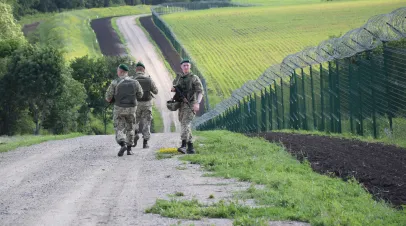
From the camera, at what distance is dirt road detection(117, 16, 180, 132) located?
8256 centimetres

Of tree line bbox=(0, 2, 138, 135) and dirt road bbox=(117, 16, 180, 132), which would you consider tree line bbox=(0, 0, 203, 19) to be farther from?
tree line bbox=(0, 2, 138, 135)

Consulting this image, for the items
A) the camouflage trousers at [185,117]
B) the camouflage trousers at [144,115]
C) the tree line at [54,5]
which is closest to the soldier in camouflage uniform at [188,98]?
the camouflage trousers at [185,117]

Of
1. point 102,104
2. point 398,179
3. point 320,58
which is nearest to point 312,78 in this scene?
point 320,58

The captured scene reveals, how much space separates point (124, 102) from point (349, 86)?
5883 millimetres

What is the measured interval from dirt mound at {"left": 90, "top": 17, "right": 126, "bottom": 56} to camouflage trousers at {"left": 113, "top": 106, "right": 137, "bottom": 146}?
3242 inches

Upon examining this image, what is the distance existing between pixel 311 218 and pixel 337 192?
2012 mm

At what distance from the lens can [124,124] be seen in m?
21.2

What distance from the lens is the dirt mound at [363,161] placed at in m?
12.9

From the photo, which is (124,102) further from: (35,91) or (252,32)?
(252,32)

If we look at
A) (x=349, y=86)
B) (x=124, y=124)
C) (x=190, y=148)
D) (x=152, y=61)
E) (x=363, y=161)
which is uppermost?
(x=152, y=61)

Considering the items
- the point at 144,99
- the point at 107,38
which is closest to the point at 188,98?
the point at 144,99

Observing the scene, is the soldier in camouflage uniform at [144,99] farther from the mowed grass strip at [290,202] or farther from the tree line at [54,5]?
the tree line at [54,5]

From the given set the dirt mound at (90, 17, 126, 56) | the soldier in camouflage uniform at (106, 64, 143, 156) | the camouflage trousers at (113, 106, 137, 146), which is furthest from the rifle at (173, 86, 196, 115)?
the dirt mound at (90, 17, 126, 56)

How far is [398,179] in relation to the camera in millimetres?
13469
